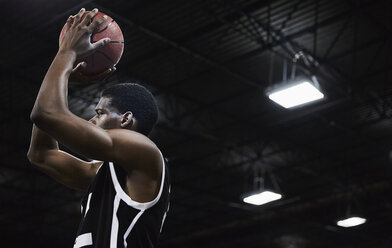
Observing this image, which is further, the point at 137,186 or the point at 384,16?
the point at 384,16

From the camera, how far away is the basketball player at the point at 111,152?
247 cm

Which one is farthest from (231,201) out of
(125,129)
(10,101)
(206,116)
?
(125,129)

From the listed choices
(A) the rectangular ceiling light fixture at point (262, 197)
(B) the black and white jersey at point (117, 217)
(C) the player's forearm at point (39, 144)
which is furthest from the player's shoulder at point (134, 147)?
(A) the rectangular ceiling light fixture at point (262, 197)

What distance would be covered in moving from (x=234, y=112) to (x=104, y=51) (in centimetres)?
1198

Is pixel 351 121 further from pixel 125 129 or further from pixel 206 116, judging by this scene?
pixel 125 129

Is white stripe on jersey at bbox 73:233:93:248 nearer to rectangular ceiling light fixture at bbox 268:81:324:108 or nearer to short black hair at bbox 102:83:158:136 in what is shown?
short black hair at bbox 102:83:158:136

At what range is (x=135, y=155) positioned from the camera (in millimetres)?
2576

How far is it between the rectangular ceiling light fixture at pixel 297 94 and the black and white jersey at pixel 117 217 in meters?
7.39

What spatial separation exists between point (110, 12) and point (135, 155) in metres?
8.51

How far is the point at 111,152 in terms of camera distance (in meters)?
2.54

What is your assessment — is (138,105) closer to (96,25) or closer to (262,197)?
(96,25)

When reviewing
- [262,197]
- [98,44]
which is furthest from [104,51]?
[262,197]

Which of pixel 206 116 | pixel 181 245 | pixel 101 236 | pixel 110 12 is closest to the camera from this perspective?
pixel 101 236

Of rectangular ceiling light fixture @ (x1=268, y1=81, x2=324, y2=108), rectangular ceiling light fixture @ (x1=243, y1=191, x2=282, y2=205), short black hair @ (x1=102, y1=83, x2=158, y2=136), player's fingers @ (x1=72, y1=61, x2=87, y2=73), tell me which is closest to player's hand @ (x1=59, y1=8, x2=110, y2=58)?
player's fingers @ (x1=72, y1=61, x2=87, y2=73)
